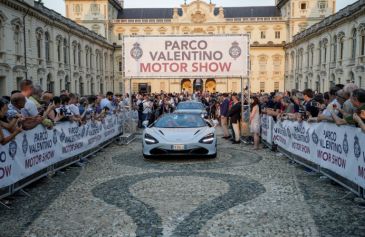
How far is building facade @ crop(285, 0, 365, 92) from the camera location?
38.2 m

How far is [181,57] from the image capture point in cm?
1558

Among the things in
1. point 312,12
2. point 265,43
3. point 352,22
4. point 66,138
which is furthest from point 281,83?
point 66,138

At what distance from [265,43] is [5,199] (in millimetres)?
76551

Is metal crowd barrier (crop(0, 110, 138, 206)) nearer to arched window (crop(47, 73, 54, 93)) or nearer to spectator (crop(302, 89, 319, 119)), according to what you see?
spectator (crop(302, 89, 319, 119))

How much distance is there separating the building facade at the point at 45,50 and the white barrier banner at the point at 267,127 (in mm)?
23925

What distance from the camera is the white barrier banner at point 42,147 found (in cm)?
641

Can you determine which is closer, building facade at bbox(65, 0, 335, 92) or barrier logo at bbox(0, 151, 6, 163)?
barrier logo at bbox(0, 151, 6, 163)

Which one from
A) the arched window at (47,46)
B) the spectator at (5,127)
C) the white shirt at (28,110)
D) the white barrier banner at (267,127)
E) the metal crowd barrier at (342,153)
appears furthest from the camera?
the arched window at (47,46)

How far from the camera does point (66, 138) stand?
30.5ft

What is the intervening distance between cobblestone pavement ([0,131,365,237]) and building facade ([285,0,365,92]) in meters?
33.5

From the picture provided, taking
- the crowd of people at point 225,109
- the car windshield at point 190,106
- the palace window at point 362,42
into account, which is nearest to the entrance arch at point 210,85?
the palace window at point 362,42

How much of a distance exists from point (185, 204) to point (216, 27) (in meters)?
73.9

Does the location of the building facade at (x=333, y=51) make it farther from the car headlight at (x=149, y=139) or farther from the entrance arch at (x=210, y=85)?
the car headlight at (x=149, y=139)

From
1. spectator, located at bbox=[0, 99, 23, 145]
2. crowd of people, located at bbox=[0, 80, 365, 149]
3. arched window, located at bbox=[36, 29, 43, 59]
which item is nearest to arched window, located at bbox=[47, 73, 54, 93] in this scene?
arched window, located at bbox=[36, 29, 43, 59]
